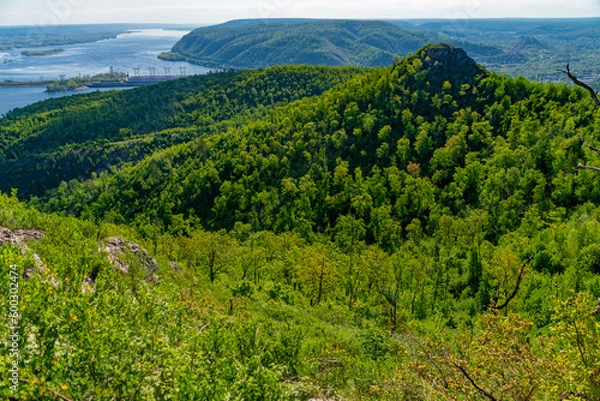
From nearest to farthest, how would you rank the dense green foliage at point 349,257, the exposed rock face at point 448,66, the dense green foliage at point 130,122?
the dense green foliage at point 349,257
the exposed rock face at point 448,66
the dense green foliage at point 130,122

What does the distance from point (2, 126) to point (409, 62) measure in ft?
582

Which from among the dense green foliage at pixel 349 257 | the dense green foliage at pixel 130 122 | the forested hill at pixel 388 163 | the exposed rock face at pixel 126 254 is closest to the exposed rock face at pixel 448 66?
the forested hill at pixel 388 163

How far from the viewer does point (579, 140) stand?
→ 61.7m

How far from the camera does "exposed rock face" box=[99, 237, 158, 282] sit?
3367 cm

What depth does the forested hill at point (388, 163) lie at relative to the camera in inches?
2537

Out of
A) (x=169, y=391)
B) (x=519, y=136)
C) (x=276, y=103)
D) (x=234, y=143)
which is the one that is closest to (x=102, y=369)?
(x=169, y=391)

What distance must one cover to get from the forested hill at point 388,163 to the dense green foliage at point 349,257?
41 centimetres

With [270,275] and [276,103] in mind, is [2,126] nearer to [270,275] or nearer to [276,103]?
[276,103]

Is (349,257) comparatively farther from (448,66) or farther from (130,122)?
(130,122)

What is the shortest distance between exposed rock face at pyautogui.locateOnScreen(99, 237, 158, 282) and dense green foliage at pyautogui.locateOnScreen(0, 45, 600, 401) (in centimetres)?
174

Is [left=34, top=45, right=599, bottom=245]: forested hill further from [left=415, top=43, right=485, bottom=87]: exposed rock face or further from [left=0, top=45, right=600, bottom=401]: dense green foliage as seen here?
[left=0, top=45, right=600, bottom=401]: dense green foliage

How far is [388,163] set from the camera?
80.6 meters

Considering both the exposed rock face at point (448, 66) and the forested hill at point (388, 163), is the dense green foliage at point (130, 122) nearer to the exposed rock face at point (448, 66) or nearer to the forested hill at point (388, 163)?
the forested hill at point (388, 163)

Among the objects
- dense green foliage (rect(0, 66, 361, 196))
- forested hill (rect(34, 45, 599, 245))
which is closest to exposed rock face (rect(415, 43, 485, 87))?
forested hill (rect(34, 45, 599, 245))
